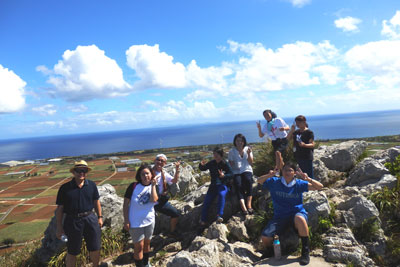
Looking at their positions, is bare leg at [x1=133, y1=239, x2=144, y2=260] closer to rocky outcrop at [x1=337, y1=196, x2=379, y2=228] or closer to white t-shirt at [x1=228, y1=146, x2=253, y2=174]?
white t-shirt at [x1=228, y1=146, x2=253, y2=174]

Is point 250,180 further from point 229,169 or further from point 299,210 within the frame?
point 299,210

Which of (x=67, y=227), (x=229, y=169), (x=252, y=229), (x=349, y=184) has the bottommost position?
(x=252, y=229)

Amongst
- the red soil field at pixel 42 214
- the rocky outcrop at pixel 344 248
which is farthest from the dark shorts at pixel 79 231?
the red soil field at pixel 42 214

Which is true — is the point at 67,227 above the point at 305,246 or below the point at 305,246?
above

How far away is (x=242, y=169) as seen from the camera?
652 centimetres

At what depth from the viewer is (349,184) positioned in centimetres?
785

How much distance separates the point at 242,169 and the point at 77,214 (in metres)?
→ 4.34

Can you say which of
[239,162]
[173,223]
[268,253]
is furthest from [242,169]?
[173,223]

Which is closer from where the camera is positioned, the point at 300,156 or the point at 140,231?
the point at 140,231

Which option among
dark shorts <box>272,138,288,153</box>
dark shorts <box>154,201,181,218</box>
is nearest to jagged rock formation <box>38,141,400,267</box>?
dark shorts <box>154,201,181,218</box>

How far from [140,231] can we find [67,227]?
4.89 ft

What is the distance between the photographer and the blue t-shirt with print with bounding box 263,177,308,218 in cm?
492

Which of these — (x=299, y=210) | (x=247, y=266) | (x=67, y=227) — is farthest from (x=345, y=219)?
(x=67, y=227)

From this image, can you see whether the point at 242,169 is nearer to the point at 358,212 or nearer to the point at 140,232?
the point at 358,212
